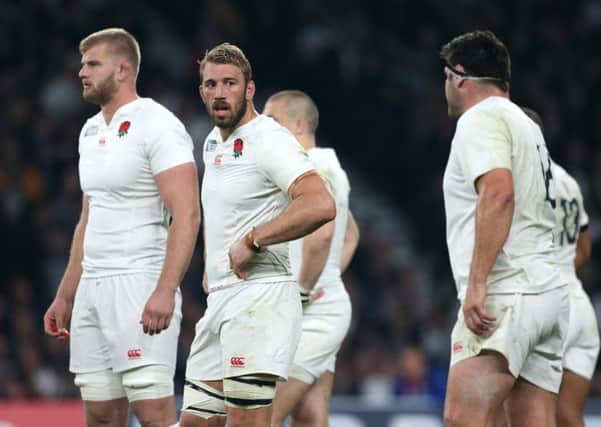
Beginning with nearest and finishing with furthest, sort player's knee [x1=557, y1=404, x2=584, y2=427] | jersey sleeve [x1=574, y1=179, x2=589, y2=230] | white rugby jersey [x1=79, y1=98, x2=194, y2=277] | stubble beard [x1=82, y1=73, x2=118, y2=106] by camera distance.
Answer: white rugby jersey [x1=79, y1=98, x2=194, y2=277] < stubble beard [x1=82, y1=73, x2=118, y2=106] < player's knee [x1=557, y1=404, x2=584, y2=427] < jersey sleeve [x1=574, y1=179, x2=589, y2=230]

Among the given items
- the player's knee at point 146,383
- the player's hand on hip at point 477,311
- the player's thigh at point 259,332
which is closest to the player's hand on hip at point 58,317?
the player's knee at point 146,383

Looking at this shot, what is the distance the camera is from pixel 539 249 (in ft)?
20.1

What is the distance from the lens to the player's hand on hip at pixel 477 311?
5.86m

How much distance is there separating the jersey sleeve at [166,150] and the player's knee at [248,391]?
1.14 m

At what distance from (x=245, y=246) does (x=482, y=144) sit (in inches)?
44.3

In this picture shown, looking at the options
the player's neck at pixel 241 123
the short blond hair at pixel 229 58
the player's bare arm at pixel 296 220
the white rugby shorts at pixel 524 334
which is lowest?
the white rugby shorts at pixel 524 334

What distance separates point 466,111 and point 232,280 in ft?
4.29

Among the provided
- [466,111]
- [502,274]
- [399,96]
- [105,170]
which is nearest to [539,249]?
[502,274]

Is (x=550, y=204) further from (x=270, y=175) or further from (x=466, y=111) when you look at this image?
(x=270, y=175)

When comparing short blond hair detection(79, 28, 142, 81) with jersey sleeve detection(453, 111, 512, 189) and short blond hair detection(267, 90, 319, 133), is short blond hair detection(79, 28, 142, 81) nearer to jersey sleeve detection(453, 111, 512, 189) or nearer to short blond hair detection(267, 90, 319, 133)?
short blond hair detection(267, 90, 319, 133)

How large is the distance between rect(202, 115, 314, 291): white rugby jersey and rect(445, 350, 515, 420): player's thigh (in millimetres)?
876

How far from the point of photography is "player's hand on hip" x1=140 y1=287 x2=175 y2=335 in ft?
20.3

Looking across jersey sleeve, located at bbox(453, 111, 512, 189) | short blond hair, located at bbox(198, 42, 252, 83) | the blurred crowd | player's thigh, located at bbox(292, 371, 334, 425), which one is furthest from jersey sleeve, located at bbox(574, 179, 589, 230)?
the blurred crowd

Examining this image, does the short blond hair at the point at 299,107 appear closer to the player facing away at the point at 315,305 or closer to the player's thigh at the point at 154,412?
the player facing away at the point at 315,305
